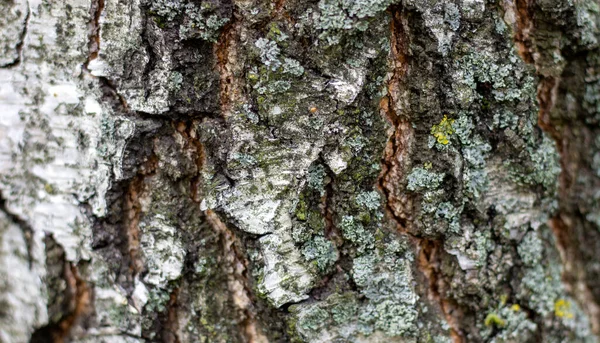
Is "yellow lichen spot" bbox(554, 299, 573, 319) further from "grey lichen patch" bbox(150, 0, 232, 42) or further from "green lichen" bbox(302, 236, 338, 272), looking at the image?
"grey lichen patch" bbox(150, 0, 232, 42)

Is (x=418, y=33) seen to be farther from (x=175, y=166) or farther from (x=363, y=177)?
(x=175, y=166)

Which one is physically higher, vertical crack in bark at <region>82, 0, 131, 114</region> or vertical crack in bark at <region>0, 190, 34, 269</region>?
vertical crack in bark at <region>82, 0, 131, 114</region>

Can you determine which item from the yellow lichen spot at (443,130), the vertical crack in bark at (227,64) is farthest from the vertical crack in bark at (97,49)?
the yellow lichen spot at (443,130)

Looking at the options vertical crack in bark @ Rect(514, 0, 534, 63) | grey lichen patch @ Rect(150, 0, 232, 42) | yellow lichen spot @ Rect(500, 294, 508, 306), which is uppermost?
vertical crack in bark @ Rect(514, 0, 534, 63)

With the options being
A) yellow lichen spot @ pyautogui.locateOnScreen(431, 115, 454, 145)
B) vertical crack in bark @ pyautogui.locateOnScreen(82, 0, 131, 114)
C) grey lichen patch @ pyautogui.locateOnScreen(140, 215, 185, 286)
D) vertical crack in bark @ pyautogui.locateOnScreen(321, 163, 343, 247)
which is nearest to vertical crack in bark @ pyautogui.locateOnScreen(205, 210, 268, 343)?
grey lichen patch @ pyautogui.locateOnScreen(140, 215, 185, 286)

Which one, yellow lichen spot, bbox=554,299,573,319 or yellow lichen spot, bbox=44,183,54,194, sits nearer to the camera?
yellow lichen spot, bbox=44,183,54,194

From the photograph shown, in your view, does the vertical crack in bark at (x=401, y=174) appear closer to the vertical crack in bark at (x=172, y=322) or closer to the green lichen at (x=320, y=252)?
the green lichen at (x=320, y=252)

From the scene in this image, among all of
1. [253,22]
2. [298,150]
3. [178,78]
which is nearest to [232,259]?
[298,150]

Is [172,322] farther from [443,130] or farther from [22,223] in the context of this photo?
[443,130]
